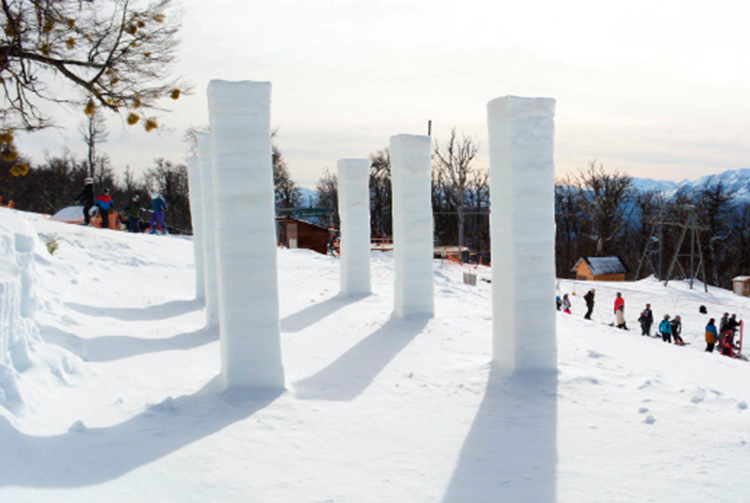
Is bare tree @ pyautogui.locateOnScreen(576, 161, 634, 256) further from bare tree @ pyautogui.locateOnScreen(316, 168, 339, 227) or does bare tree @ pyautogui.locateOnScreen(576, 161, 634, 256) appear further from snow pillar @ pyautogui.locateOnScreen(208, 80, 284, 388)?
snow pillar @ pyautogui.locateOnScreen(208, 80, 284, 388)

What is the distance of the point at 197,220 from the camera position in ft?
42.7

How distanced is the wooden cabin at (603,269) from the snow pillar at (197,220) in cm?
2807

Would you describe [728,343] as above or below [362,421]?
below

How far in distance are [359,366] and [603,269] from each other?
30.9m

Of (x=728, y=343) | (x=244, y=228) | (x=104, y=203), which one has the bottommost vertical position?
(x=728, y=343)

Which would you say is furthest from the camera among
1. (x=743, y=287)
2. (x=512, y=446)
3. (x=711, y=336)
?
(x=743, y=287)

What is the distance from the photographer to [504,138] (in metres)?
8.05

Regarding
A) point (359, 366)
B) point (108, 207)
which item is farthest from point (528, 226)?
point (108, 207)

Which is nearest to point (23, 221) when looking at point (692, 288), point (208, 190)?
point (208, 190)

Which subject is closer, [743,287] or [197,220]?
[197,220]

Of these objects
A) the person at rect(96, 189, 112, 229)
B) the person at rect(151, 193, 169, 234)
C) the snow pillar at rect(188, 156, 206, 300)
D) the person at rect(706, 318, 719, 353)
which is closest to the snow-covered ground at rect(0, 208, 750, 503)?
the snow pillar at rect(188, 156, 206, 300)

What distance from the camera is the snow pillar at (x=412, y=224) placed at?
12.3m

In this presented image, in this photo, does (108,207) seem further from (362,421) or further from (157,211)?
(362,421)

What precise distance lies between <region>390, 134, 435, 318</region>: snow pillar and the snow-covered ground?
1259 mm
